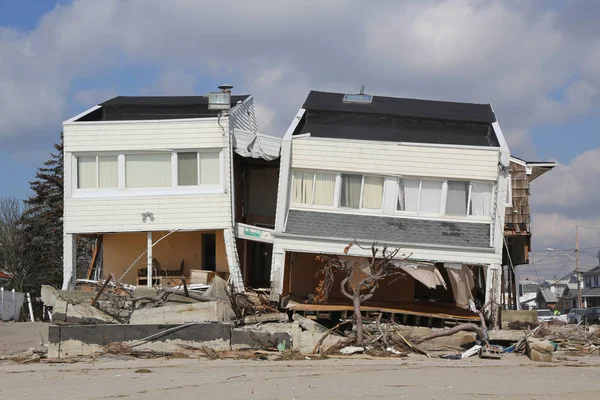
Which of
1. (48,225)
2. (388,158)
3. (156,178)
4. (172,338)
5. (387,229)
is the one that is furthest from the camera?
(48,225)

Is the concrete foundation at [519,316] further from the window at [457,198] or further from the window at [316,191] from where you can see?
the window at [316,191]

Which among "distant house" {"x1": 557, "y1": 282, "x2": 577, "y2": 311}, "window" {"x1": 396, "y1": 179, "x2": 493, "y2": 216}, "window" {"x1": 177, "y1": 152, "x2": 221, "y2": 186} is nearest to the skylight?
"window" {"x1": 396, "y1": 179, "x2": 493, "y2": 216}

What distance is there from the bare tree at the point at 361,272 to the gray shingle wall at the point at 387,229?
625 millimetres

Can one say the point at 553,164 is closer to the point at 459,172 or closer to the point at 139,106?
the point at 459,172

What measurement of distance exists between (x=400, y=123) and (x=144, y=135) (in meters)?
8.83

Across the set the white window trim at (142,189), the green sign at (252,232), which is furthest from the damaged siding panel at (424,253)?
the white window trim at (142,189)

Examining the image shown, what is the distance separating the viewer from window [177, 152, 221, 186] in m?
27.5

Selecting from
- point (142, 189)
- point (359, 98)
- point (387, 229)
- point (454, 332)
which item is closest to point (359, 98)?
point (359, 98)

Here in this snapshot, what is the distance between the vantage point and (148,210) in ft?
89.7

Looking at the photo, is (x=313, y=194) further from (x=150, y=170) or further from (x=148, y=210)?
(x=150, y=170)

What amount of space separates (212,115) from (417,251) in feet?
28.9

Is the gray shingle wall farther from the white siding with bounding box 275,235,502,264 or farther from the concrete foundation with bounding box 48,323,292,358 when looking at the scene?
the concrete foundation with bounding box 48,323,292,358

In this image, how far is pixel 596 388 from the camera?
51.1ft

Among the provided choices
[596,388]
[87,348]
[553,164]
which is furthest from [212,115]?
[596,388]
